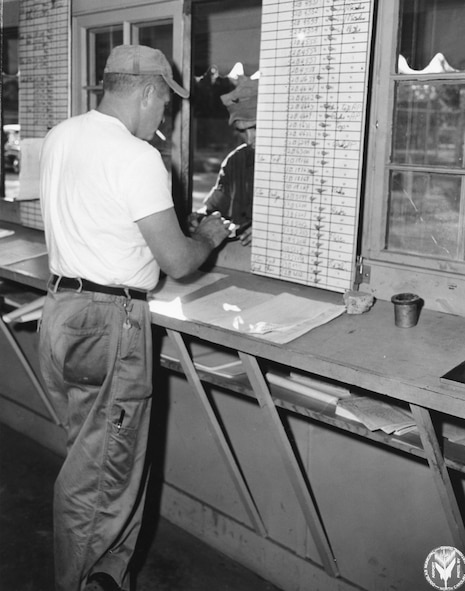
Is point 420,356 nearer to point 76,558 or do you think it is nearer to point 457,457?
point 457,457

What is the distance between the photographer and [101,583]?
2.23 metres

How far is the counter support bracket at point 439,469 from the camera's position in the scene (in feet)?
5.28

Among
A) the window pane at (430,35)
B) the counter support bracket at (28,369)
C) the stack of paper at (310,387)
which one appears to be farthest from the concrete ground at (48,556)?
the window pane at (430,35)

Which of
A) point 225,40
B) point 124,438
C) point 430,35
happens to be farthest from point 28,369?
point 430,35

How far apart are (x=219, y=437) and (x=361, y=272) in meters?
0.75

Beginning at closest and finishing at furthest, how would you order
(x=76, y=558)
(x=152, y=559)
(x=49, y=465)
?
(x=76, y=558)
(x=152, y=559)
(x=49, y=465)

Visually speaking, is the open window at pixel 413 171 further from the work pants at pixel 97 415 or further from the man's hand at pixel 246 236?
the work pants at pixel 97 415

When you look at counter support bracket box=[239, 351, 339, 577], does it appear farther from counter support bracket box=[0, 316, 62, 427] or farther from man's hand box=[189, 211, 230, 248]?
counter support bracket box=[0, 316, 62, 427]

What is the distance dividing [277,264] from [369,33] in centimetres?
82

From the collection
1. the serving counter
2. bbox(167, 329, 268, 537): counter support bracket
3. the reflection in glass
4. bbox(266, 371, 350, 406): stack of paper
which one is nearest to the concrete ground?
the serving counter

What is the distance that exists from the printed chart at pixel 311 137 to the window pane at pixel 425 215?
0.49 feet

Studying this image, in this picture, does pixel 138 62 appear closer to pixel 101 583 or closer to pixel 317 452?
pixel 317 452

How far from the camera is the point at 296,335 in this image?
1.88 m

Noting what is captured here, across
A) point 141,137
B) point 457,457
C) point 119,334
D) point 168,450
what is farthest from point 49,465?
point 457,457
